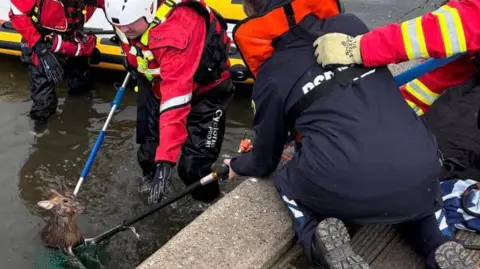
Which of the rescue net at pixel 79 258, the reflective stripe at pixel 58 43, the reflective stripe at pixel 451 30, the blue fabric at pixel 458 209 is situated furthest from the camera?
the reflective stripe at pixel 58 43

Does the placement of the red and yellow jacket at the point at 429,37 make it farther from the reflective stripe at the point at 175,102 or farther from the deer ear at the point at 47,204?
the deer ear at the point at 47,204

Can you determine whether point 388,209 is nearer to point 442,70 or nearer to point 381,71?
point 381,71

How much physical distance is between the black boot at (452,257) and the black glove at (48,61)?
155 inches

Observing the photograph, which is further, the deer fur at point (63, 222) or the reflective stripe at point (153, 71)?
the reflective stripe at point (153, 71)

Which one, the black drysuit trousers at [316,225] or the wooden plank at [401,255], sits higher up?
the black drysuit trousers at [316,225]

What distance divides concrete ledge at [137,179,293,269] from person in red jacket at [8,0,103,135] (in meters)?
2.91

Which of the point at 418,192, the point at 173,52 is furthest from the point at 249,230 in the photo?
the point at 173,52

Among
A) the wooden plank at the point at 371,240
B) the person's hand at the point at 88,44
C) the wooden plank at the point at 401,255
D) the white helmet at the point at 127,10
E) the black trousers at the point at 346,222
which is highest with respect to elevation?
the white helmet at the point at 127,10

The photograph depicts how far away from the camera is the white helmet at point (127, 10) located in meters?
3.38

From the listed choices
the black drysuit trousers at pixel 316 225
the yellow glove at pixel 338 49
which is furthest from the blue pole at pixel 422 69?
the black drysuit trousers at pixel 316 225

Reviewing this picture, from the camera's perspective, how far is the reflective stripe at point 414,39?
233 centimetres

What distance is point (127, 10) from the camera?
11.1ft

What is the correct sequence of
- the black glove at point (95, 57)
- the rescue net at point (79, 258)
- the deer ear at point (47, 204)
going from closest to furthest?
the deer ear at point (47, 204), the rescue net at point (79, 258), the black glove at point (95, 57)

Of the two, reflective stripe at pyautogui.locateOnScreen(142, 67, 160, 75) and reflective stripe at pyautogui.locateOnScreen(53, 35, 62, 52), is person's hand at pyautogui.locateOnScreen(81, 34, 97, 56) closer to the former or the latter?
reflective stripe at pyautogui.locateOnScreen(53, 35, 62, 52)
